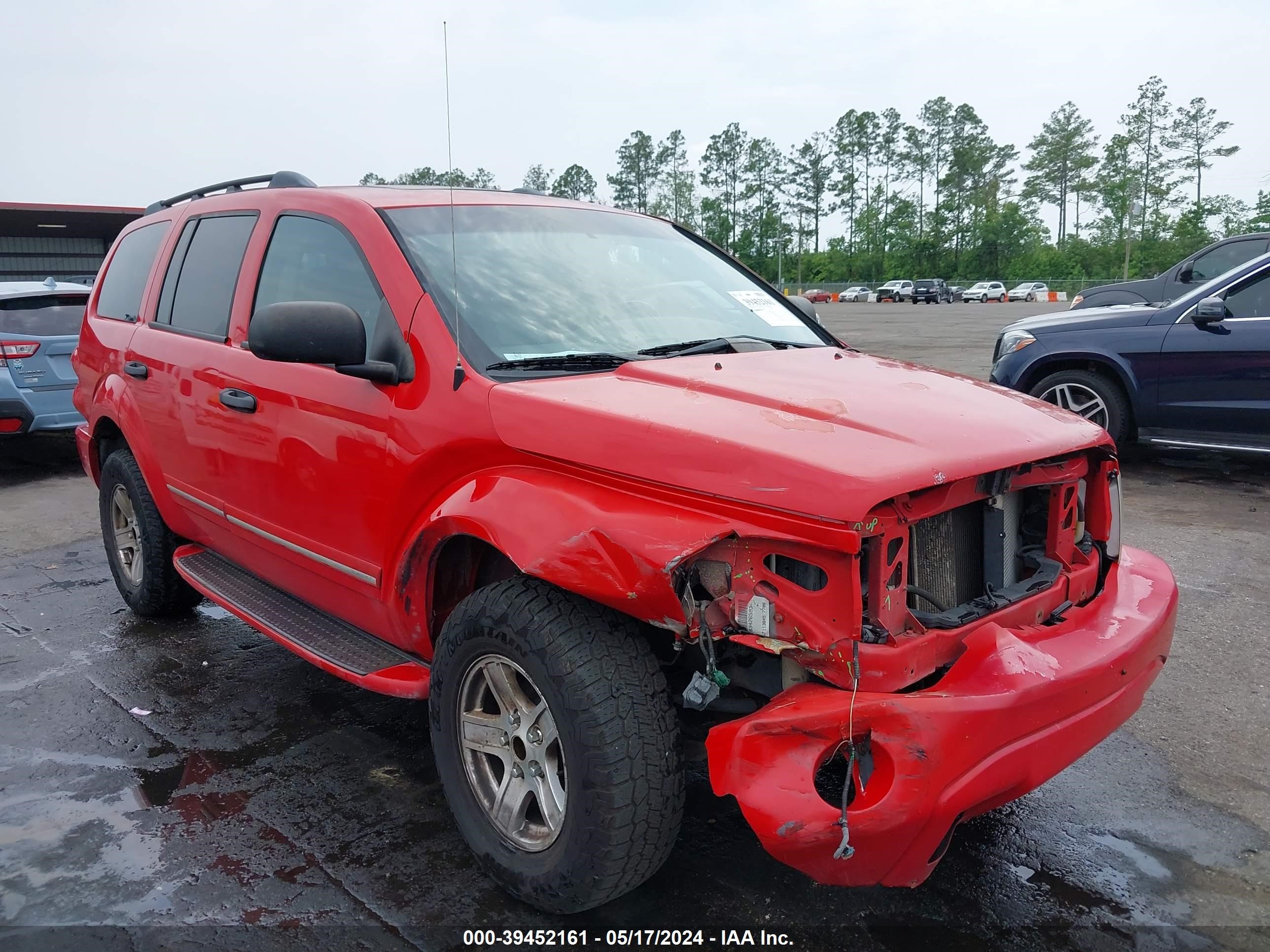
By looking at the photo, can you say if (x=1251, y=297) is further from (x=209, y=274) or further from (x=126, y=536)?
(x=126, y=536)

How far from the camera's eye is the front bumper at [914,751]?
1.99 meters

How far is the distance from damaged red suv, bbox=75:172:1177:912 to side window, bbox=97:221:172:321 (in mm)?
1125

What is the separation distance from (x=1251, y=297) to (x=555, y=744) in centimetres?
687

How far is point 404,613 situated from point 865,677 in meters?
1.47

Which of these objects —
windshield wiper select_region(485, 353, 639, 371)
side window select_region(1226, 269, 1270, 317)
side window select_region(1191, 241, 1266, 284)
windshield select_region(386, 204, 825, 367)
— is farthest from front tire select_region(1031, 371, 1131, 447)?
windshield wiper select_region(485, 353, 639, 371)

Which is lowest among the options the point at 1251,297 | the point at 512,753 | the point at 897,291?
the point at 512,753

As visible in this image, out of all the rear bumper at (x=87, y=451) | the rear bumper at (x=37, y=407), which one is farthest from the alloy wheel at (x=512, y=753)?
the rear bumper at (x=37, y=407)

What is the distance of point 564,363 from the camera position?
2.85 metres

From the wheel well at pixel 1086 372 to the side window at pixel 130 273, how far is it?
6.22m

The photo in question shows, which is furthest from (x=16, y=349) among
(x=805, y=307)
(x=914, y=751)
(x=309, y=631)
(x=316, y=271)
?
(x=914, y=751)

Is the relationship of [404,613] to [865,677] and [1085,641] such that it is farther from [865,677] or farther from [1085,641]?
[1085,641]

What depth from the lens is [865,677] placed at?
6.85 ft

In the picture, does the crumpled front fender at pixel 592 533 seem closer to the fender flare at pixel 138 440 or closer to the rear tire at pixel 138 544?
the fender flare at pixel 138 440

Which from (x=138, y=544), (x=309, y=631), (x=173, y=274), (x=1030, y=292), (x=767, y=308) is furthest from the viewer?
(x=1030, y=292)
